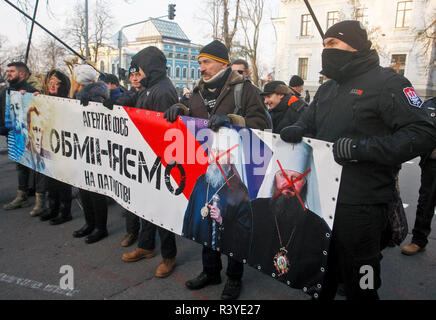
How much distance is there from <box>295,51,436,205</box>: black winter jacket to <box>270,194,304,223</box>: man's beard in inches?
10.8

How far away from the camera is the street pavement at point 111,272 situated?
302 centimetres

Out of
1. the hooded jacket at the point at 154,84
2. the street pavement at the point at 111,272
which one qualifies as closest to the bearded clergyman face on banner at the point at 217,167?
the hooded jacket at the point at 154,84

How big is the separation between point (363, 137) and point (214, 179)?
116cm

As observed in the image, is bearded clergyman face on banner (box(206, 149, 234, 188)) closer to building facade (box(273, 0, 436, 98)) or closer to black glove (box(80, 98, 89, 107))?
black glove (box(80, 98, 89, 107))

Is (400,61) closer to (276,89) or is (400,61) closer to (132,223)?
(276,89)

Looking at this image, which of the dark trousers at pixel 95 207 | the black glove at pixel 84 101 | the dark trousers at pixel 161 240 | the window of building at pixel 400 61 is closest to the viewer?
the dark trousers at pixel 161 240

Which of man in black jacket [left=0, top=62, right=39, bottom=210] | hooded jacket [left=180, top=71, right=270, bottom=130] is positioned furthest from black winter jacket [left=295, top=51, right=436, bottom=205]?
man in black jacket [left=0, top=62, right=39, bottom=210]

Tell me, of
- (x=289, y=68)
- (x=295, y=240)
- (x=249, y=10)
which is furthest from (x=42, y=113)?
(x=289, y=68)

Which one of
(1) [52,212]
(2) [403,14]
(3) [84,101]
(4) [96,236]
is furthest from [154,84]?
(2) [403,14]

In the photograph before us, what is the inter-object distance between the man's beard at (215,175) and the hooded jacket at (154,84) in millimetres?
968

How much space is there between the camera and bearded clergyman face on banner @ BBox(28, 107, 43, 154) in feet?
15.0

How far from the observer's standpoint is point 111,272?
3391 millimetres

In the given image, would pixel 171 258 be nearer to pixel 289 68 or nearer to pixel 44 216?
pixel 44 216

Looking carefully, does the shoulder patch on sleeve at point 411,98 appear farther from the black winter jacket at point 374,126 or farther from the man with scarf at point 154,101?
the man with scarf at point 154,101
